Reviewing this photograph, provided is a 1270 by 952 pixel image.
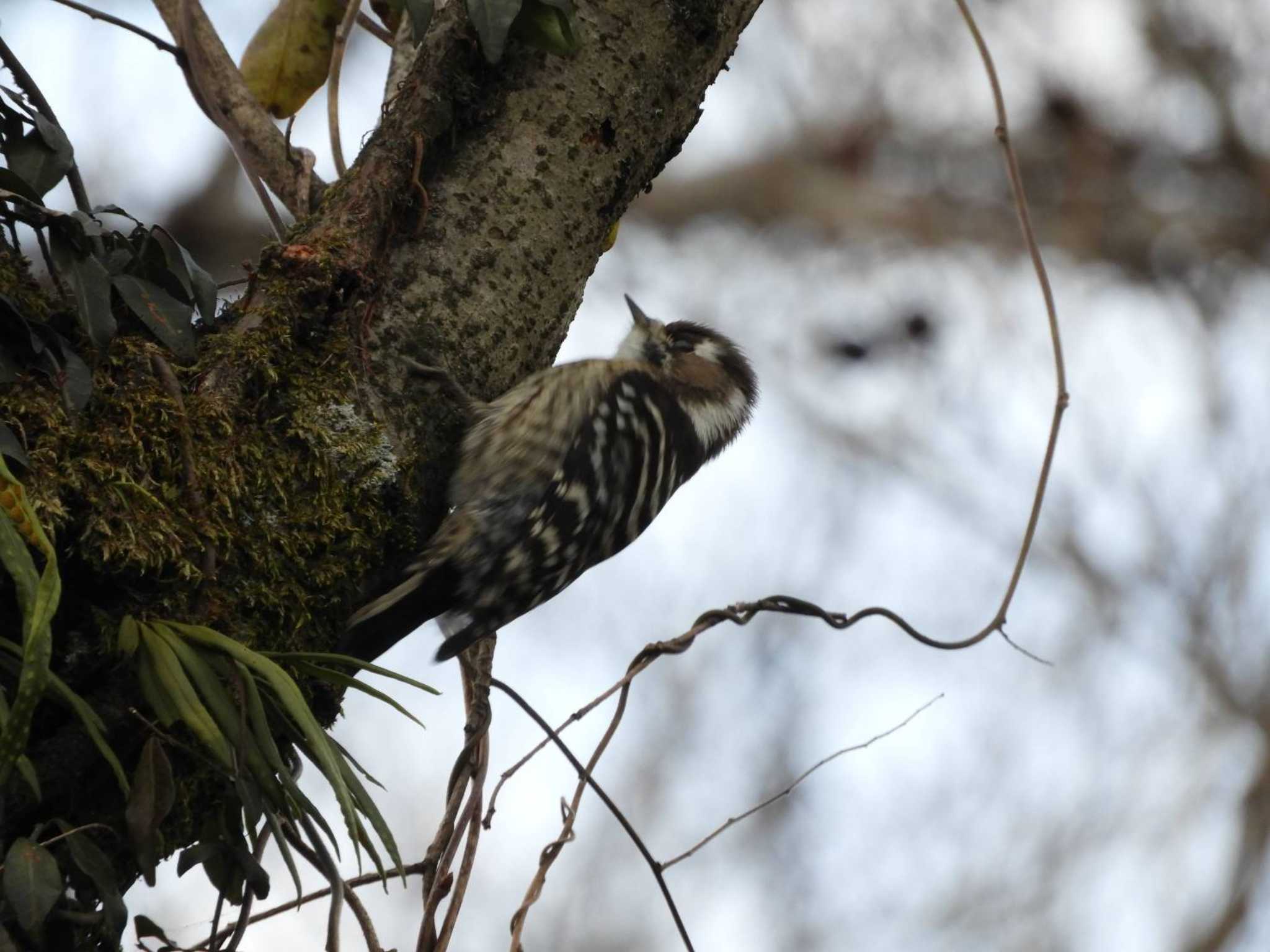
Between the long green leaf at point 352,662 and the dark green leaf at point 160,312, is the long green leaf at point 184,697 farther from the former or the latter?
the dark green leaf at point 160,312

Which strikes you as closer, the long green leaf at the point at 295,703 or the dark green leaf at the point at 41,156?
the long green leaf at the point at 295,703

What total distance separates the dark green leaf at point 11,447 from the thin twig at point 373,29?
1.75 m

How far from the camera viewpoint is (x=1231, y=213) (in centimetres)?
787

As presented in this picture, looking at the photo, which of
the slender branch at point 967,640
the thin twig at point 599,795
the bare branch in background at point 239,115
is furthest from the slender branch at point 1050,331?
the bare branch in background at point 239,115

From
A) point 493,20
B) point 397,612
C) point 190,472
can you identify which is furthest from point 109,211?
point 397,612

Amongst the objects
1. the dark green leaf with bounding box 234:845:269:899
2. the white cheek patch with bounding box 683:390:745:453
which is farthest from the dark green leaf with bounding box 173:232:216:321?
the white cheek patch with bounding box 683:390:745:453

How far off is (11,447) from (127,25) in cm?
132

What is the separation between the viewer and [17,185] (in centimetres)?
188

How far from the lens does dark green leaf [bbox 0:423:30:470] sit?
1659 mm

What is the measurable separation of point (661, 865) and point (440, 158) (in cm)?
124

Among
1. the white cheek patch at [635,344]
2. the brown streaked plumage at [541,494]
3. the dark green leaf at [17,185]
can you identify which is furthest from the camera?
the white cheek patch at [635,344]

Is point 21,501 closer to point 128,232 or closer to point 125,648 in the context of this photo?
point 125,648

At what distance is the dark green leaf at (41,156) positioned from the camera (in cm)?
192

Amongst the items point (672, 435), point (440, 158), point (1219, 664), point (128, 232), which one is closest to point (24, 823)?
point (128, 232)
